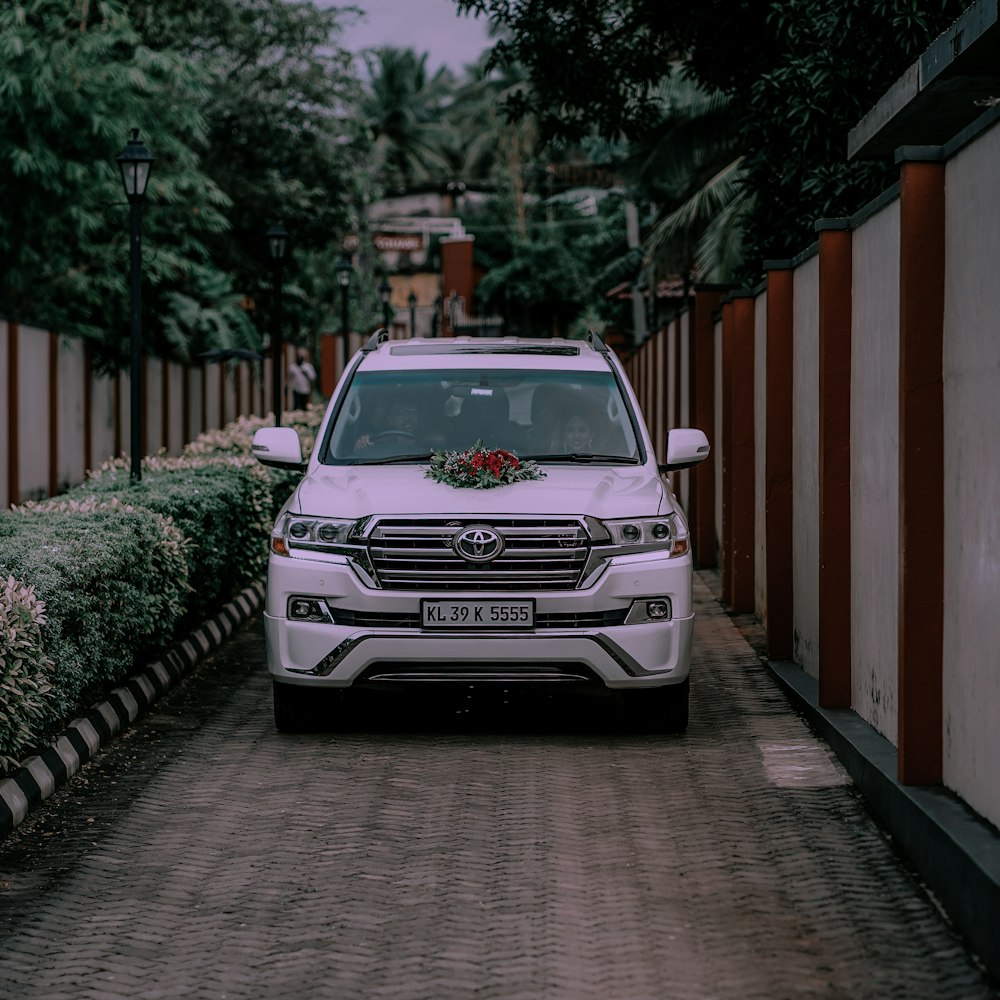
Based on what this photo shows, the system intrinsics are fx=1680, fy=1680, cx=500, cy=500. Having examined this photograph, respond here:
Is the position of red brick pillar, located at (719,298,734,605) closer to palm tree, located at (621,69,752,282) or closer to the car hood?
the car hood

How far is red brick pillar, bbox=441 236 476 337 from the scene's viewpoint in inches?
2857

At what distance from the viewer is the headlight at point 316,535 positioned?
318 inches

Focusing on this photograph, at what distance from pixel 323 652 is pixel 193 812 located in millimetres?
1254

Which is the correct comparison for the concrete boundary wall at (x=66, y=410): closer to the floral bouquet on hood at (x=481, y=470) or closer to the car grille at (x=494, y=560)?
the floral bouquet on hood at (x=481, y=470)

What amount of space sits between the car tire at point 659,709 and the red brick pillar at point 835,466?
70 cm

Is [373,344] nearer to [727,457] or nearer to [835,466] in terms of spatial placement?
[835,466]

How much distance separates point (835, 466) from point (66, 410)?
18623 millimetres

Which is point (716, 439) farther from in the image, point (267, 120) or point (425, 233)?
point (425, 233)

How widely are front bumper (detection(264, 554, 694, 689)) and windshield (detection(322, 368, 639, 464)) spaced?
1.11 metres

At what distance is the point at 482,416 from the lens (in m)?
9.30

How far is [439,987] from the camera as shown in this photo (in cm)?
473

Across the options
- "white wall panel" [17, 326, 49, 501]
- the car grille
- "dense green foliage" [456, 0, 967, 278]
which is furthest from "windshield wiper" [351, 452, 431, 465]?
"white wall panel" [17, 326, 49, 501]

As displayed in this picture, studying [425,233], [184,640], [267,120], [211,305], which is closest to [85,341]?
[211,305]

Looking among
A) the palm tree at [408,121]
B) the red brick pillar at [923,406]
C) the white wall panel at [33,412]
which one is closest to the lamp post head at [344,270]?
the white wall panel at [33,412]
